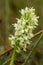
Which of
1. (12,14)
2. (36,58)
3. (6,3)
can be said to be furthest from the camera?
(12,14)

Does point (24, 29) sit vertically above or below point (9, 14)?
below

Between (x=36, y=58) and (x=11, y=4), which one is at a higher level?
(x=11, y=4)

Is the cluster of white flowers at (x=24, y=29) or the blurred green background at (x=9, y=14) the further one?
the blurred green background at (x=9, y=14)

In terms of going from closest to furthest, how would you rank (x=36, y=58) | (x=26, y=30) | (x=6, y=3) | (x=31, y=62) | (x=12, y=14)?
(x=26, y=30)
(x=31, y=62)
(x=36, y=58)
(x=6, y=3)
(x=12, y=14)

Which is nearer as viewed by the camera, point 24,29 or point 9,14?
point 24,29

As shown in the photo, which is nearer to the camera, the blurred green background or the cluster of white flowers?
the cluster of white flowers

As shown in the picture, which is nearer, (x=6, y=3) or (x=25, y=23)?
(x=25, y=23)

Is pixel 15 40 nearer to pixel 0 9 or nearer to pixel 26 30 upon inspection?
pixel 26 30

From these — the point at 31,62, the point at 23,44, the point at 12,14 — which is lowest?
the point at 23,44

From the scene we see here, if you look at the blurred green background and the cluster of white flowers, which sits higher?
the blurred green background

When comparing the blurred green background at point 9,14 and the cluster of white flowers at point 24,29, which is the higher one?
the blurred green background at point 9,14

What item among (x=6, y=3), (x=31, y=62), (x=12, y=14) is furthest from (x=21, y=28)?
(x=12, y=14)
